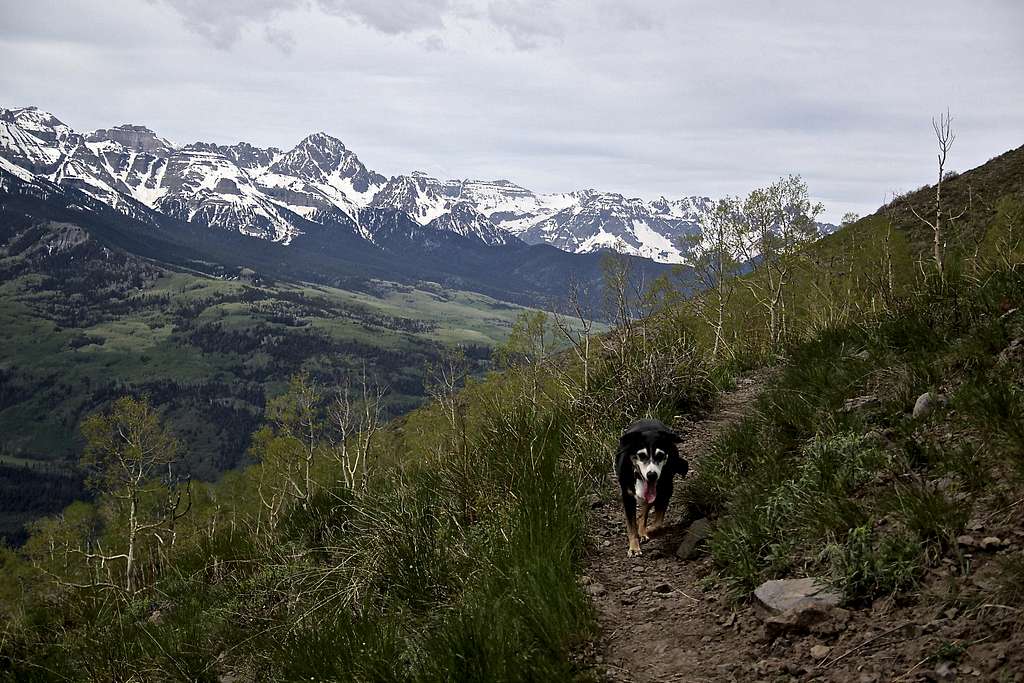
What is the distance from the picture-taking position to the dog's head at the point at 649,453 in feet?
17.2

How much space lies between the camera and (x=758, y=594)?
3781 mm

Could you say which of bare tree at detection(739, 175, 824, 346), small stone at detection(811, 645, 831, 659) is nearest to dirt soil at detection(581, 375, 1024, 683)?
small stone at detection(811, 645, 831, 659)

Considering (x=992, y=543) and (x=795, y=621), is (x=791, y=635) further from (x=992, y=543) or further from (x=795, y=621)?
(x=992, y=543)

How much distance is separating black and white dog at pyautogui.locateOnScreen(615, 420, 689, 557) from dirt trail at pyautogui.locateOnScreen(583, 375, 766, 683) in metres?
0.19

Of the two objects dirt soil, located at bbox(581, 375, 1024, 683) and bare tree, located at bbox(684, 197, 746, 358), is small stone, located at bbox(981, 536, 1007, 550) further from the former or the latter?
bare tree, located at bbox(684, 197, 746, 358)

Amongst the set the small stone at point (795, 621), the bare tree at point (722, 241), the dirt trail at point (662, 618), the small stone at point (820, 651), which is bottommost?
the dirt trail at point (662, 618)

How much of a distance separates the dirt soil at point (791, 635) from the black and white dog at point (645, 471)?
44cm

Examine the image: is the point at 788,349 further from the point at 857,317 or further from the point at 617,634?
the point at 617,634

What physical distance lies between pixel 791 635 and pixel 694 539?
1.57m

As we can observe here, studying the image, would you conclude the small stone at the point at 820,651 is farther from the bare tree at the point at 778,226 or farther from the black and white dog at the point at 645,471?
the bare tree at the point at 778,226

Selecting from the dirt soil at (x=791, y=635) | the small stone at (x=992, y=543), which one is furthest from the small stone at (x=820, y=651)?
the small stone at (x=992, y=543)

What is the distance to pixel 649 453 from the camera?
5301 millimetres

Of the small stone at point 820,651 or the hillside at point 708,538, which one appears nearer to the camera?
the small stone at point 820,651

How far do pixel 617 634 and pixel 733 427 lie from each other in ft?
10.3
